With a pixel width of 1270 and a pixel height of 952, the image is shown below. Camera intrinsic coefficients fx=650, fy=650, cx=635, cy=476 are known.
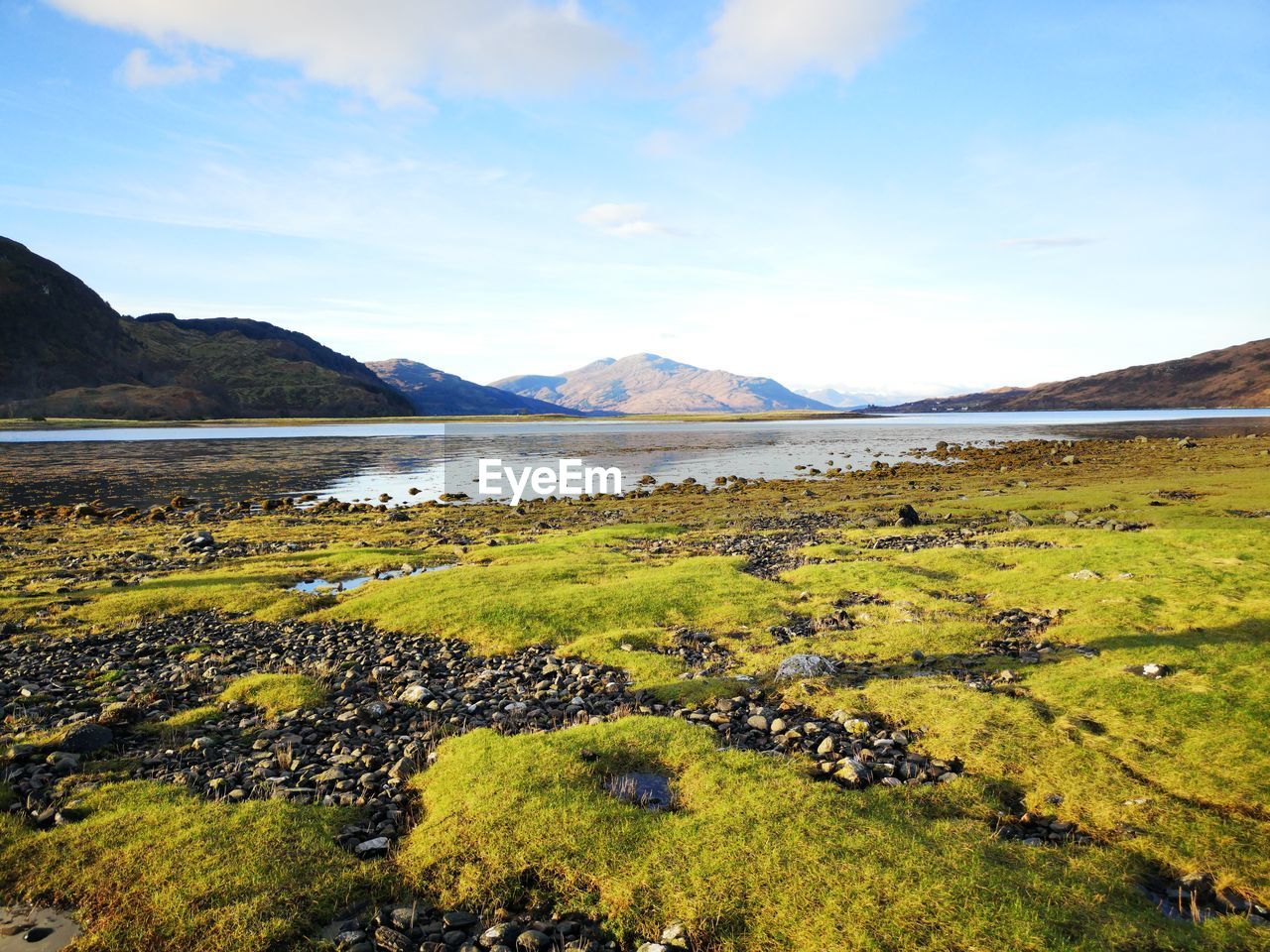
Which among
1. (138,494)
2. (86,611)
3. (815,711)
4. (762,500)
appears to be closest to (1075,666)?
(815,711)

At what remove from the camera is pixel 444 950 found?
6434 millimetres

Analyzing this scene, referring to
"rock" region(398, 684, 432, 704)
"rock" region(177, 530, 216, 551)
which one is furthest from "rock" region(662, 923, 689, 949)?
"rock" region(177, 530, 216, 551)

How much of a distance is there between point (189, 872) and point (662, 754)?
598cm

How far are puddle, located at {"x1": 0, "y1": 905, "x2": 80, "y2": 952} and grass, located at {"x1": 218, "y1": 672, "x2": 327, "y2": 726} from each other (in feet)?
18.1

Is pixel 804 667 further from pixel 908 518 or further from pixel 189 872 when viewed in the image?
pixel 908 518

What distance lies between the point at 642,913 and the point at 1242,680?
11160 mm

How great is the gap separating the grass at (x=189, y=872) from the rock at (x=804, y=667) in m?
8.13

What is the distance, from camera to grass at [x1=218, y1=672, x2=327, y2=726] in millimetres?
12547

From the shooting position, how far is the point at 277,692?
1292 centimetres

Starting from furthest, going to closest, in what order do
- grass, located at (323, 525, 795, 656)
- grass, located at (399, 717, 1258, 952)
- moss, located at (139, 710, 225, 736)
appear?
grass, located at (323, 525, 795, 656) → moss, located at (139, 710, 225, 736) → grass, located at (399, 717, 1258, 952)

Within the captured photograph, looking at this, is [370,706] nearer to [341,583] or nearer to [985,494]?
[341,583]

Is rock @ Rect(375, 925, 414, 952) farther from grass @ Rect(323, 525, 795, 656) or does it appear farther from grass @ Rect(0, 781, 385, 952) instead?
grass @ Rect(323, 525, 795, 656)

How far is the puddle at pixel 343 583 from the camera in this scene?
893 inches

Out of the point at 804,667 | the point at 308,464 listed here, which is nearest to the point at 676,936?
the point at 804,667
